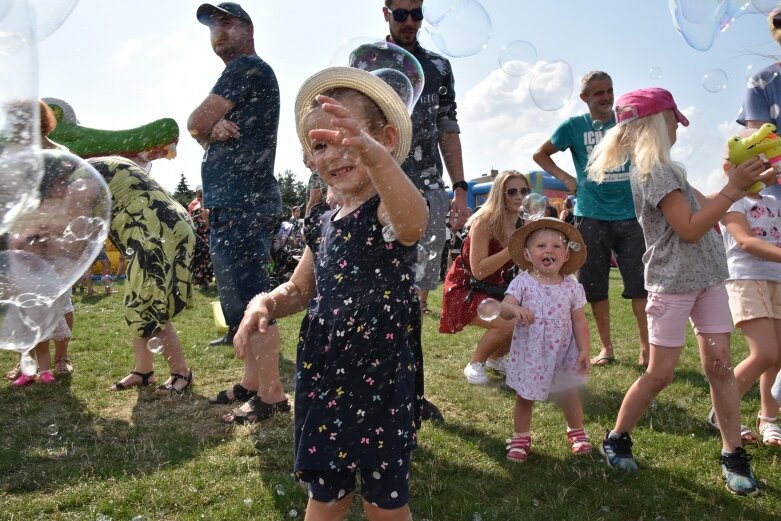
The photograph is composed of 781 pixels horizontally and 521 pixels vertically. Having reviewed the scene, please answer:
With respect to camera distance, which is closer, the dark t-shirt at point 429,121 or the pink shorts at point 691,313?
the pink shorts at point 691,313

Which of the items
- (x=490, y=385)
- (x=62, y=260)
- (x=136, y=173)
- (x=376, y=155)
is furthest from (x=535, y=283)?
(x=136, y=173)

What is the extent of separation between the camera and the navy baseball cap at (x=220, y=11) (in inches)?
146

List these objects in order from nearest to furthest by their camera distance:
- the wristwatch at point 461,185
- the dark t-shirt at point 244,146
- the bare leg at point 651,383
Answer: the bare leg at point 651,383
the dark t-shirt at point 244,146
the wristwatch at point 461,185

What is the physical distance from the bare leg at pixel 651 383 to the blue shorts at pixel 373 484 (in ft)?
4.99

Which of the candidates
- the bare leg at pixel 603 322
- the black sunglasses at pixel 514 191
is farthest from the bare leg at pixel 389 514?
the bare leg at pixel 603 322

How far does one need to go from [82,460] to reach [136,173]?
189cm

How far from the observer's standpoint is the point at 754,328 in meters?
3.32

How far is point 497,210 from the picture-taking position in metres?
4.51

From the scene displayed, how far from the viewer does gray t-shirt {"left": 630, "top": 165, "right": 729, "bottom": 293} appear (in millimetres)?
2939

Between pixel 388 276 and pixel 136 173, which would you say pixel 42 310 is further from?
pixel 388 276

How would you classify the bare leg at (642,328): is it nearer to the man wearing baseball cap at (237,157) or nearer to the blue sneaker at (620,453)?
the blue sneaker at (620,453)

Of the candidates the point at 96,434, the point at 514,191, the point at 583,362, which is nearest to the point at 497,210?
the point at 514,191

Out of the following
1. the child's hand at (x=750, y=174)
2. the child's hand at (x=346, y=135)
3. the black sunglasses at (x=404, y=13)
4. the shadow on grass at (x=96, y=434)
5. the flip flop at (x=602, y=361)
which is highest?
the black sunglasses at (x=404, y=13)

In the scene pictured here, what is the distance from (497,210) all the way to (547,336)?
1351 mm
